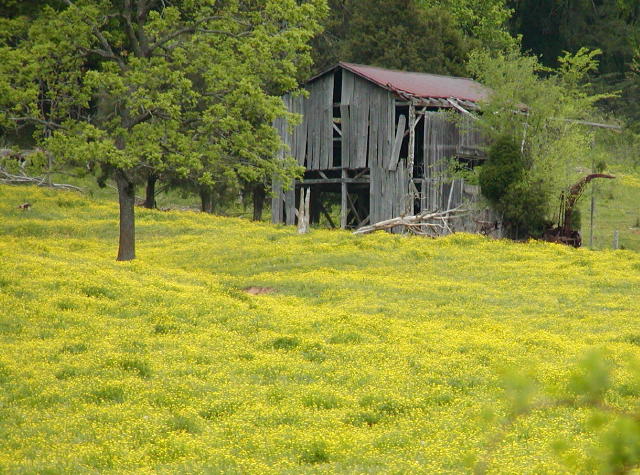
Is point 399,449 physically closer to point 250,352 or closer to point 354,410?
point 354,410

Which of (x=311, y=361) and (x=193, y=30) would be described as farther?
(x=193, y=30)

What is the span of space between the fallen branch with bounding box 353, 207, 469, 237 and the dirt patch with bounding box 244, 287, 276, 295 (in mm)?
16116

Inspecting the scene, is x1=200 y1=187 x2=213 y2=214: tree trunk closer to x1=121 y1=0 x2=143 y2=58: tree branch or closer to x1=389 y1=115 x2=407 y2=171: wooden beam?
x1=389 y1=115 x2=407 y2=171: wooden beam

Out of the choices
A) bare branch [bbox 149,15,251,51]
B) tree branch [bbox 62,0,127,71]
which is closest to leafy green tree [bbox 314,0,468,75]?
bare branch [bbox 149,15,251,51]

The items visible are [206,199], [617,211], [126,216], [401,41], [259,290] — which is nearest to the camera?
[259,290]

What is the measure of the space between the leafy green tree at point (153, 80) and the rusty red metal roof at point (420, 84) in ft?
53.4

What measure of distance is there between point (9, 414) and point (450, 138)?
4079 cm

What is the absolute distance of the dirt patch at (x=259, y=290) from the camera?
2966 cm

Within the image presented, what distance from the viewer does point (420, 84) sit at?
55.1 metres

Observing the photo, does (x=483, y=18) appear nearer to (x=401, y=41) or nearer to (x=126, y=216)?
(x=401, y=41)

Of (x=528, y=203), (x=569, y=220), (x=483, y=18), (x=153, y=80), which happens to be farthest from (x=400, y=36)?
(x=153, y=80)

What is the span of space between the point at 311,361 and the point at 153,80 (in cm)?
1754

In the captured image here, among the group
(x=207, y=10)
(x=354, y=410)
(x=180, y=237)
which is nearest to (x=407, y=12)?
(x=180, y=237)

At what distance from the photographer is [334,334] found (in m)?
20.9
